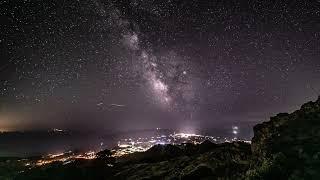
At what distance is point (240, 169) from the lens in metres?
25.6

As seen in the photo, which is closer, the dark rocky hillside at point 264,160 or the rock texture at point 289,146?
the rock texture at point 289,146

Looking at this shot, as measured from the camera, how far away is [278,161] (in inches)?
872

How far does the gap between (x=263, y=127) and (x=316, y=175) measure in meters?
10.5

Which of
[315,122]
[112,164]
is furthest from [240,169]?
[112,164]

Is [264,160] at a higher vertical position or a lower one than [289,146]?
lower

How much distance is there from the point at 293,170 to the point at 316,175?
1.46m

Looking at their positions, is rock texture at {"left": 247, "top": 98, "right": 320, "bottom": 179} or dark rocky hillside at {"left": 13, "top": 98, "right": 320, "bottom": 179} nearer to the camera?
rock texture at {"left": 247, "top": 98, "right": 320, "bottom": 179}

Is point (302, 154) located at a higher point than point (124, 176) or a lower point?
higher

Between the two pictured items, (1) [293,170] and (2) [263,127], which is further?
(2) [263,127]

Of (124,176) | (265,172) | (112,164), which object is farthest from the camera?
(112,164)

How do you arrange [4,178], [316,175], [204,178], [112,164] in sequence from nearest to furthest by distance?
Answer: [316,175], [204,178], [112,164], [4,178]

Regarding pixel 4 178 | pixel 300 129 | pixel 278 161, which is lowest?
pixel 4 178

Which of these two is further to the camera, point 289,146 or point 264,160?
point 289,146

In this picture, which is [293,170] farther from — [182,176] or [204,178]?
[182,176]
